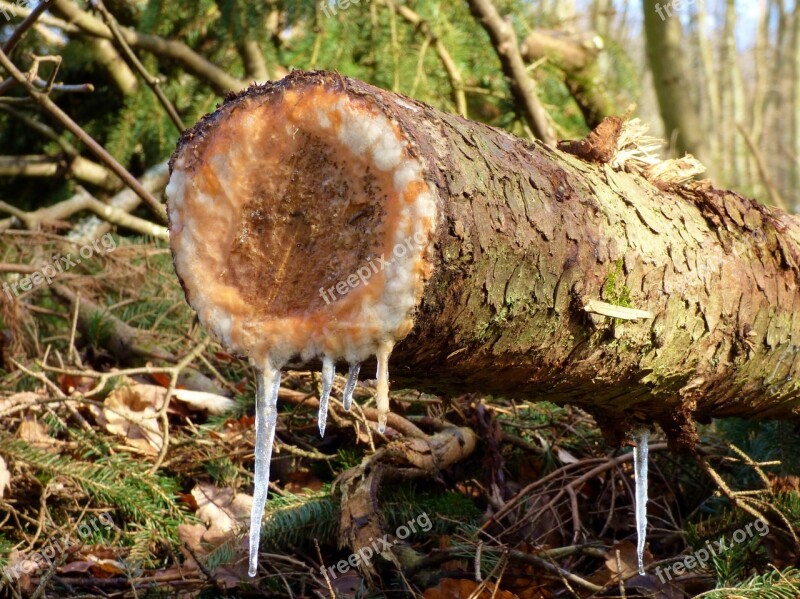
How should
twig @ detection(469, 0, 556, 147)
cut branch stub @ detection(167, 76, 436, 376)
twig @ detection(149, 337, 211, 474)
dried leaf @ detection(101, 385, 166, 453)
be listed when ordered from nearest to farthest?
cut branch stub @ detection(167, 76, 436, 376), twig @ detection(149, 337, 211, 474), dried leaf @ detection(101, 385, 166, 453), twig @ detection(469, 0, 556, 147)

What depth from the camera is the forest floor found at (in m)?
1.85

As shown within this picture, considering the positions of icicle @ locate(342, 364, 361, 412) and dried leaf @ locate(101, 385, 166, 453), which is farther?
dried leaf @ locate(101, 385, 166, 453)

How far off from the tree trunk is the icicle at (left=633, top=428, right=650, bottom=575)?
0.97 ft

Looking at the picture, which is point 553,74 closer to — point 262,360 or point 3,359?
point 3,359

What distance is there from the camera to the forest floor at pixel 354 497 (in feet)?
6.07

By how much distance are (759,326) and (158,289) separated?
2.63 m

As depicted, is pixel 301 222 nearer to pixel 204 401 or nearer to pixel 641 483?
pixel 641 483

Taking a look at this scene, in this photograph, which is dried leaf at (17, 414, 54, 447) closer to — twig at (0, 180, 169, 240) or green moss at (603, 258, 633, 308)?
twig at (0, 180, 169, 240)

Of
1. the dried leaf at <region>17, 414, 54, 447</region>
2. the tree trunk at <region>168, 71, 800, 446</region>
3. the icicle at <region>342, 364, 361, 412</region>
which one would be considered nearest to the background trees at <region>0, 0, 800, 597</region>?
the dried leaf at <region>17, 414, 54, 447</region>

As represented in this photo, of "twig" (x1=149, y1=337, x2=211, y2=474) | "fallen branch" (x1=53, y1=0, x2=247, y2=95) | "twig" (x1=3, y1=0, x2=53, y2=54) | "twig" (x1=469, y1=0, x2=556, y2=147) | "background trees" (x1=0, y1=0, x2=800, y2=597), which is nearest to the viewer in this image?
"background trees" (x1=0, y1=0, x2=800, y2=597)

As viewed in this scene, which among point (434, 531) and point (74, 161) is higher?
point (74, 161)

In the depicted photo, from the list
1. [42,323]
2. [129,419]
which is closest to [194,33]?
[42,323]

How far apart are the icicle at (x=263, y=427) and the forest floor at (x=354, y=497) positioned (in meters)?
0.26

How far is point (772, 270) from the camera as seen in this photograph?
1.78 metres
